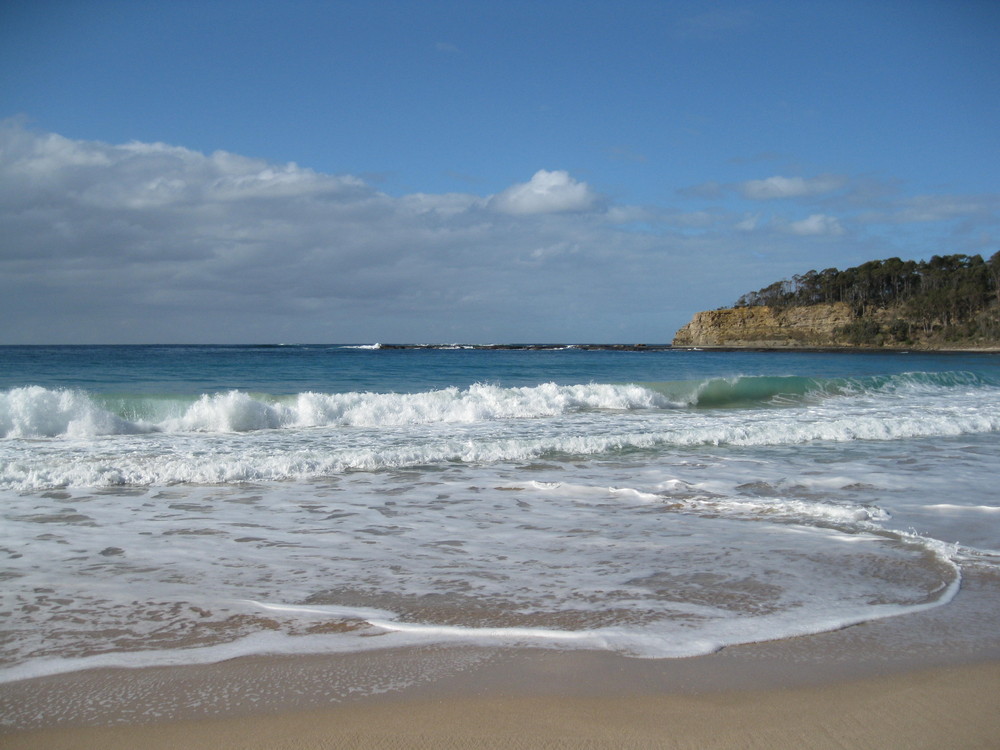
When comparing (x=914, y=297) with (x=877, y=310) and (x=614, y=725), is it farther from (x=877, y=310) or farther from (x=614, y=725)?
(x=614, y=725)

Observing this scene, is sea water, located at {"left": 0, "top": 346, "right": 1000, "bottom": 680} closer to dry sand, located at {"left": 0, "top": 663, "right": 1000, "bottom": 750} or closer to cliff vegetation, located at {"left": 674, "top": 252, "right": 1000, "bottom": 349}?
dry sand, located at {"left": 0, "top": 663, "right": 1000, "bottom": 750}

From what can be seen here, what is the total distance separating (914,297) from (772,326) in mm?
18513

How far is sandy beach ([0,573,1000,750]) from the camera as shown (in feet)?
8.63

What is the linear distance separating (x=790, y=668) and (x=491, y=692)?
146 centimetres

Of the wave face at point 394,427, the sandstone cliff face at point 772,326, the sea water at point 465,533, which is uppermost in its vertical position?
the sandstone cliff face at point 772,326

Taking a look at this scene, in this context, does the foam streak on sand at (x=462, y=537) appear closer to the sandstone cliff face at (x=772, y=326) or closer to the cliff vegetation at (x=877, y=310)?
the cliff vegetation at (x=877, y=310)

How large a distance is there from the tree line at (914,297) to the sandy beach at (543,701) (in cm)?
9221

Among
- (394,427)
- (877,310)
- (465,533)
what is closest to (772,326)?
(877,310)

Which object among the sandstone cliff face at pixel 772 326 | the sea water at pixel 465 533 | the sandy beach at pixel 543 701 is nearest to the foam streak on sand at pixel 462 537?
the sea water at pixel 465 533

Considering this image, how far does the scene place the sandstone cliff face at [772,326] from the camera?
94250 mm

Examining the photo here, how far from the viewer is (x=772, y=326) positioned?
100 metres

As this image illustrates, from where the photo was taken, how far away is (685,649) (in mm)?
3391

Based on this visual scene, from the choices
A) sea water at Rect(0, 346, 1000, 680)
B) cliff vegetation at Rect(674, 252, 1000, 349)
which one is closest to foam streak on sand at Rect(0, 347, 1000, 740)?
sea water at Rect(0, 346, 1000, 680)

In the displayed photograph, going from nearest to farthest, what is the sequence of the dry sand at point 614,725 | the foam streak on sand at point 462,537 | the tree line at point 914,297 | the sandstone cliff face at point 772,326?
the dry sand at point 614,725 < the foam streak on sand at point 462,537 < the tree line at point 914,297 < the sandstone cliff face at point 772,326
